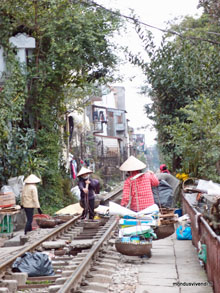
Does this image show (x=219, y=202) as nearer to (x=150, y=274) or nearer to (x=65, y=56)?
(x=150, y=274)

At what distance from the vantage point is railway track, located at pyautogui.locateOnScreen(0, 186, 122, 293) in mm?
7312

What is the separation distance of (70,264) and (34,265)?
2.61 feet

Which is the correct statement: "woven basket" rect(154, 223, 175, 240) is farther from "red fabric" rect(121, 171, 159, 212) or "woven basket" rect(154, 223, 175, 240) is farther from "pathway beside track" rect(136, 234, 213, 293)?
"red fabric" rect(121, 171, 159, 212)

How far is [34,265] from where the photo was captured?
8.27 meters

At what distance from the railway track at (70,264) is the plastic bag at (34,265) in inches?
6.0

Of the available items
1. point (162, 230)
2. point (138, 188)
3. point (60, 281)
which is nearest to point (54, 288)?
point (60, 281)

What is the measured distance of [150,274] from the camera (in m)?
8.42

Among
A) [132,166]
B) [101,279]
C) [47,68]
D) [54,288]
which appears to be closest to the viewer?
[54,288]

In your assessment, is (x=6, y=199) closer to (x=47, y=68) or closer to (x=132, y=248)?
(x=132, y=248)

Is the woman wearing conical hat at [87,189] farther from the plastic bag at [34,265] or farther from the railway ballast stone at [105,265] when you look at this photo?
the plastic bag at [34,265]

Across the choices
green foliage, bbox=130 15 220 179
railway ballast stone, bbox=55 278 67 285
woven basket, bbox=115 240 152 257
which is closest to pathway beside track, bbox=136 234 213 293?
woven basket, bbox=115 240 152 257

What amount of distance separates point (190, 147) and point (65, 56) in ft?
24.4

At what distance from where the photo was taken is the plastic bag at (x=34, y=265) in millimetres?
8180

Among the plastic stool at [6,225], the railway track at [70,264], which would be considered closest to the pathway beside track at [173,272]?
the railway track at [70,264]
